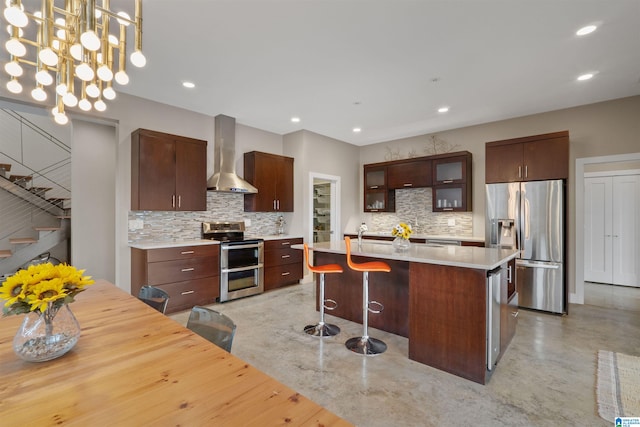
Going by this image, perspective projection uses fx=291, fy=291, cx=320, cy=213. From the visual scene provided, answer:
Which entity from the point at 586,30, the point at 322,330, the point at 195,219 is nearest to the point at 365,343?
the point at 322,330

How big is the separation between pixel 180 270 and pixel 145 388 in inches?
128

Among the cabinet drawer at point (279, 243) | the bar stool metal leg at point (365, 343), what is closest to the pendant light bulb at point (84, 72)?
the bar stool metal leg at point (365, 343)

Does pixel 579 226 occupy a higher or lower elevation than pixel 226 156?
lower

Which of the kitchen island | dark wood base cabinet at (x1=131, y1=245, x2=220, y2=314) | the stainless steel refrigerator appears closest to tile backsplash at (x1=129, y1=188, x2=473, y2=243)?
dark wood base cabinet at (x1=131, y1=245, x2=220, y2=314)

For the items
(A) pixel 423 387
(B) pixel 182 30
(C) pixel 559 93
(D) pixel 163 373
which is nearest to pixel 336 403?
(A) pixel 423 387

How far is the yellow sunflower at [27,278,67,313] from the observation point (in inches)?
39.5

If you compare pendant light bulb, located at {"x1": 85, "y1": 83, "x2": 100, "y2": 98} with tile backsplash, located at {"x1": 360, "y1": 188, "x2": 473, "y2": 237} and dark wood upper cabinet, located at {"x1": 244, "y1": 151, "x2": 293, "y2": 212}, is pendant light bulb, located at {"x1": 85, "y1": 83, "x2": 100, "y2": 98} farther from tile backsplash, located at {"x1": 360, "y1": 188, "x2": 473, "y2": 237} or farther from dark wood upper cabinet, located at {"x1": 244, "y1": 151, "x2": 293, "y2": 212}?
tile backsplash, located at {"x1": 360, "y1": 188, "x2": 473, "y2": 237}

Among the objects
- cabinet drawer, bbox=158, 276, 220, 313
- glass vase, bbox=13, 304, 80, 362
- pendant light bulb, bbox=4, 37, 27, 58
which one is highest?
pendant light bulb, bbox=4, 37, 27, 58

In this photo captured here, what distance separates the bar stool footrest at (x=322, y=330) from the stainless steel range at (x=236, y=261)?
158 cm

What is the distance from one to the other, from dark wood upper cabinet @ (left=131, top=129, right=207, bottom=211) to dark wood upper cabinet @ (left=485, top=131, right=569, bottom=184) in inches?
174

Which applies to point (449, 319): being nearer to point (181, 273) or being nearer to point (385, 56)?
point (385, 56)

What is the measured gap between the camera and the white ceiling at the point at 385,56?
2.34m

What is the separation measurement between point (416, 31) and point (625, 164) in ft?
17.4

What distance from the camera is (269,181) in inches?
207
